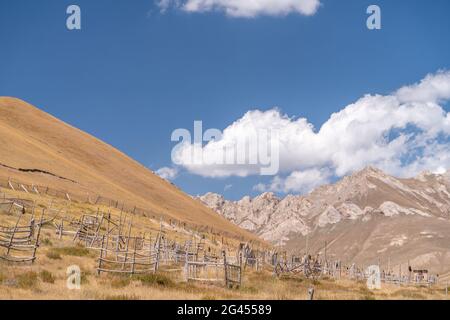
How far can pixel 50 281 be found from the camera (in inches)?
675

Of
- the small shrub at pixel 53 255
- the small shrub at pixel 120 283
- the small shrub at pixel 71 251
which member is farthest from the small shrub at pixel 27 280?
the small shrub at pixel 71 251

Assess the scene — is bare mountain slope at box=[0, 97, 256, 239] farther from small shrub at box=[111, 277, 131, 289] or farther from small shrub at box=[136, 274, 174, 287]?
small shrub at box=[111, 277, 131, 289]

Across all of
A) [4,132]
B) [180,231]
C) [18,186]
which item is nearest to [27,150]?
[4,132]

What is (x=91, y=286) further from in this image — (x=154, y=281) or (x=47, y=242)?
(x=47, y=242)

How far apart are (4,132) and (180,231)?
32.7 m

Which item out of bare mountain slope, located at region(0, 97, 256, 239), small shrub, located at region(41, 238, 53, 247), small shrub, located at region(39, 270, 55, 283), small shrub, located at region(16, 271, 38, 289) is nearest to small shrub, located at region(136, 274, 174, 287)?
small shrub, located at region(39, 270, 55, 283)

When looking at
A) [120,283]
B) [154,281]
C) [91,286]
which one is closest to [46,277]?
[91,286]

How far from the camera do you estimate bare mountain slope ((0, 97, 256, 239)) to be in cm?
6650

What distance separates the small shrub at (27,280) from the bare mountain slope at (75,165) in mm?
40916

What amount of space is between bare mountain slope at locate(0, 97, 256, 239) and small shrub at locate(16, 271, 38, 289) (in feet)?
134

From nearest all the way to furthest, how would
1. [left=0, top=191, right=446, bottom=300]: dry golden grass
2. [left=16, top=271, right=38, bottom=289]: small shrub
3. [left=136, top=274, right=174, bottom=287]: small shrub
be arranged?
[left=0, top=191, right=446, bottom=300]: dry golden grass → [left=16, top=271, right=38, bottom=289]: small shrub → [left=136, top=274, right=174, bottom=287]: small shrub
